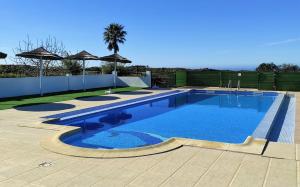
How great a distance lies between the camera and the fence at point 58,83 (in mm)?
15414

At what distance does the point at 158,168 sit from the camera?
4.79m

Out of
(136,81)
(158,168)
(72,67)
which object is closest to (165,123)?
(158,168)

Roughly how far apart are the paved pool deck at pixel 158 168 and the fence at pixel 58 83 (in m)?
10.1

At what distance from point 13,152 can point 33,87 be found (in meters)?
11.9

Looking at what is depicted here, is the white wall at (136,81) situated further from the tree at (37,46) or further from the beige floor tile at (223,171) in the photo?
the beige floor tile at (223,171)

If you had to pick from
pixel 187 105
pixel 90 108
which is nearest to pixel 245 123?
pixel 187 105

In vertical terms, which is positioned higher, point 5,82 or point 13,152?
point 5,82

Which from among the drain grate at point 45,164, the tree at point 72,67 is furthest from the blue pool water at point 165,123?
the tree at point 72,67

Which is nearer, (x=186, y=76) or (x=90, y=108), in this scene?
(x=90, y=108)

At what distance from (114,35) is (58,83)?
51.1ft

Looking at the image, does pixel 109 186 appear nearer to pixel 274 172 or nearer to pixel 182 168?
pixel 182 168

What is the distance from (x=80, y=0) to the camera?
18.6 metres

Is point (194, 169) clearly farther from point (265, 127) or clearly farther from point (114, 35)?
point (114, 35)

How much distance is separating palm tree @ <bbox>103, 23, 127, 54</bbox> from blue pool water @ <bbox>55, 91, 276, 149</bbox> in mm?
18185
